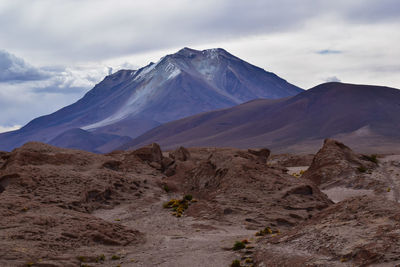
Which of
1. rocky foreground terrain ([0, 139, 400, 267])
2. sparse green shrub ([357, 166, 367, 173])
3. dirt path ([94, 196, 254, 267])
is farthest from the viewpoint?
sparse green shrub ([357, 166, 367, 173])

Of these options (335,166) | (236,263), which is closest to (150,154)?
(335,166)

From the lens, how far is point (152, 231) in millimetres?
26047

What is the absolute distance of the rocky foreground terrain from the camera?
1764cm

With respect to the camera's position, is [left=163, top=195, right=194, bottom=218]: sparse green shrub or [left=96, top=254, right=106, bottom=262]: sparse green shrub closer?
[left=96, top=254, right=106, bottom=262]: sparse green shrub

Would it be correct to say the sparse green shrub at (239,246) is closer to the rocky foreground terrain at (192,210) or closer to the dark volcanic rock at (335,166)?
the rocky foreground terrain at (192,210)

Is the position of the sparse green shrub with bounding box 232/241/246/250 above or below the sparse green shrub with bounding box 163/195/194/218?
below

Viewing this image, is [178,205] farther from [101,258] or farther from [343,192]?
[343,192]

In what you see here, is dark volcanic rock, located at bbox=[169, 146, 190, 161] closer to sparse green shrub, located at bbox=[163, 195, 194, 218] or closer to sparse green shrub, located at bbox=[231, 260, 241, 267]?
sparse green shrub, located at bbox=[163, 195, 194, 218]

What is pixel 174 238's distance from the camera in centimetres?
2327

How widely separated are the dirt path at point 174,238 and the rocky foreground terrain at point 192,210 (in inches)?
2.4

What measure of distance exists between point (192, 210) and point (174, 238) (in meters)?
6.30

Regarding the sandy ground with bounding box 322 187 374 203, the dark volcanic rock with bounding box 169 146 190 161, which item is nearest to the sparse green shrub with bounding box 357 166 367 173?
the sandy ground with bounding box 322 187 374 203

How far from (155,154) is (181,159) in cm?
264

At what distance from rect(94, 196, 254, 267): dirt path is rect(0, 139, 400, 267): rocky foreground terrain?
6cm
